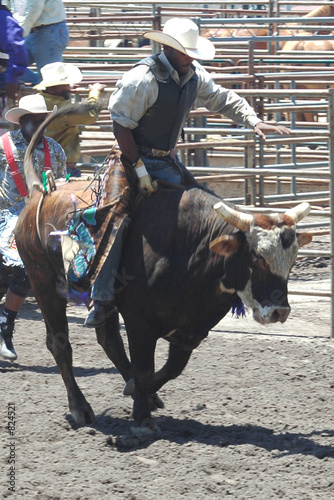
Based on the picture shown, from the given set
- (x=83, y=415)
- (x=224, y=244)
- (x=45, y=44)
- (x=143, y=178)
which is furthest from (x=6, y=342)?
(x=45, y=44)

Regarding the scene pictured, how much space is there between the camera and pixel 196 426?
179 inches

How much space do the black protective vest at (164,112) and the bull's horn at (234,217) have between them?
2.25 ft

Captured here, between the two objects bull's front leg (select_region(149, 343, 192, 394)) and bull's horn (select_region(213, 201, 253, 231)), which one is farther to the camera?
bull's front leg (select_region(149, 343, 192, 394))

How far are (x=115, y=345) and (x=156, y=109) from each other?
132cm

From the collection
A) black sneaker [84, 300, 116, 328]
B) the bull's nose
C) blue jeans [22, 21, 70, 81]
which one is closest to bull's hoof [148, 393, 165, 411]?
black sneaker [84, 300, 116, 328]

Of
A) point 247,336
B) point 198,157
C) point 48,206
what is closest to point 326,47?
point 198,157

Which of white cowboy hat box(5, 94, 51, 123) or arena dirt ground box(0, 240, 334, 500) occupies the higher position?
white cowboy hat box(5, 94, 51, 123)

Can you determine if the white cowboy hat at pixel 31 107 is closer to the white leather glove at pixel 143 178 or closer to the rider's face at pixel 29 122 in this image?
the rider's face at pixel 29 122

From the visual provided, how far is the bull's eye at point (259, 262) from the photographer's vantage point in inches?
161

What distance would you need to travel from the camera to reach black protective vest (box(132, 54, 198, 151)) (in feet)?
14.7

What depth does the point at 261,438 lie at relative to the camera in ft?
14.2

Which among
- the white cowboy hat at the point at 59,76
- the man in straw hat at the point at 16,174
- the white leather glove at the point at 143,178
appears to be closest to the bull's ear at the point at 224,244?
the white leather glove at the point at 143,178

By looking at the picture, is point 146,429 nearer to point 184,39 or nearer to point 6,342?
point 6,342

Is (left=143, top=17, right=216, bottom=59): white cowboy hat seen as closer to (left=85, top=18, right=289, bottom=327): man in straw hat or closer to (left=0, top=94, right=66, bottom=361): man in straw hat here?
(left=85, top=18, right=289, bottom=327): man in straw hat
